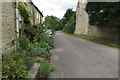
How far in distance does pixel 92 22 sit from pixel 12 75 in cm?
1354

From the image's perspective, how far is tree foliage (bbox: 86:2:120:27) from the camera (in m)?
11.0

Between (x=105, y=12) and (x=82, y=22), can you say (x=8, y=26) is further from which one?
(x=82, y=22)

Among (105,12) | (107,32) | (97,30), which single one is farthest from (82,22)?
(105,12)

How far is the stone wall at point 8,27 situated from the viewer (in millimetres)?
4816

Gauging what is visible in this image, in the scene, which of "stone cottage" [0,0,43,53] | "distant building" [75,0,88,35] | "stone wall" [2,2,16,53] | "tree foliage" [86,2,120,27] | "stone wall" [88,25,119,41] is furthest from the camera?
"distant building" [75,0,88,35]

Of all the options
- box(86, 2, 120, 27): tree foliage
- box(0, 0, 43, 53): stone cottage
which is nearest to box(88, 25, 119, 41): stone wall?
box(86, 2, 120, 27): tree foliage

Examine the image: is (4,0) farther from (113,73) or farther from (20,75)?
(113,73)

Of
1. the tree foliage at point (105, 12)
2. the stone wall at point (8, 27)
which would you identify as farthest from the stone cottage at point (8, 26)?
the tree foliage at point (105, 12)

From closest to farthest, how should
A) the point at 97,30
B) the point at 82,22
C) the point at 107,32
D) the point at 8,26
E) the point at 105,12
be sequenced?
the point at 8,26 → the point at 105,12 → the point at 107,32 → the point at 97,30 → the point at 82,22

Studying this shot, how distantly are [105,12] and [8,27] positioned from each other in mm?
10717

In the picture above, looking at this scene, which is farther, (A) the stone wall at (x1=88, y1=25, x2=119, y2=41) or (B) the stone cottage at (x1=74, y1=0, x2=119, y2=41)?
(B) the stone cottage at (x1=74, y1=0, x2=119, y2=41)

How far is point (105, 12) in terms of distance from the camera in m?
12.1

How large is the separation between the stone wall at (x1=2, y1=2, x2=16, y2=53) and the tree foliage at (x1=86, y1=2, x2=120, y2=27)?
31.6 ft

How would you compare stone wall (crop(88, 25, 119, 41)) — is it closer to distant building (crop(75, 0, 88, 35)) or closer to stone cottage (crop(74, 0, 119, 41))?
stone cottage (crop(74, 0, 119, 41))
